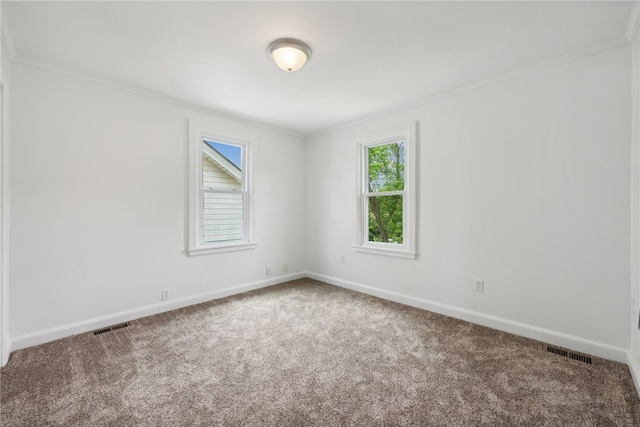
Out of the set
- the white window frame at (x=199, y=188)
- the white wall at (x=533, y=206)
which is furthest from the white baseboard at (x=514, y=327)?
the white window frame at (x=199, y=188)

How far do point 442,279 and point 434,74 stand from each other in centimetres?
219

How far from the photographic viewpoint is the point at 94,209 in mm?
2883

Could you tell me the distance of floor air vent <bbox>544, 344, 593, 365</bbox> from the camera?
2.29 m

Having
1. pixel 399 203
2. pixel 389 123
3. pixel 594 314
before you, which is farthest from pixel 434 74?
pixel 594 314

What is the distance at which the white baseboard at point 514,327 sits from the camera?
2328 millimetres

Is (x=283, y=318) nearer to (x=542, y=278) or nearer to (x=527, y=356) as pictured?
(x=527, y=356)

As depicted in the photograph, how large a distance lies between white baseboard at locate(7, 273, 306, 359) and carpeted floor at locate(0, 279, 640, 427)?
10 centimetres

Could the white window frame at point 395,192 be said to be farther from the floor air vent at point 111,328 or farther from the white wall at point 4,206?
the white wall at point 4,206

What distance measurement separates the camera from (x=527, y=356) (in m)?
2.36

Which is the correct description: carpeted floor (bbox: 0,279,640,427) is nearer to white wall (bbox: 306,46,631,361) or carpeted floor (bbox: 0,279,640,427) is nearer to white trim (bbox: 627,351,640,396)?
white trim (bbox: 627,351,640,396)

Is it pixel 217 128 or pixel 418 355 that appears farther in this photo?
pixel 217 128

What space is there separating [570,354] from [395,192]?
2309 mm

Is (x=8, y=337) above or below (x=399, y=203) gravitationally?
below

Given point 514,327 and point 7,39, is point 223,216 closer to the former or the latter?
point 7,39
